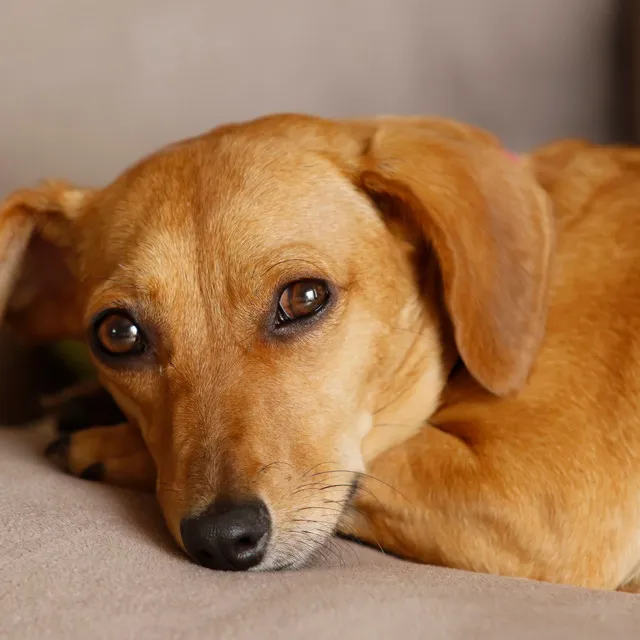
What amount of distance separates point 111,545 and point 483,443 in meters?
0.63

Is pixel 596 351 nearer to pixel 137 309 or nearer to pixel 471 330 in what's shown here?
pixel 471 330

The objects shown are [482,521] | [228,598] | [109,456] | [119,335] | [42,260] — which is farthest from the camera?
[42,260]

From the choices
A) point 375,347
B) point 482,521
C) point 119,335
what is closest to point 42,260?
point 119,335

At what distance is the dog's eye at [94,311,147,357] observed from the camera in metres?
1.52

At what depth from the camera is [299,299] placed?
1461 millimetres

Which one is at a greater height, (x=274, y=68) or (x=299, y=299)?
(x=274, y=68)

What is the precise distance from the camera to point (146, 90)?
8.43 feet

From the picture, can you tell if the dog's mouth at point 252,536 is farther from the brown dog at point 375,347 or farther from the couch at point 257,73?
the couch at point 257,73

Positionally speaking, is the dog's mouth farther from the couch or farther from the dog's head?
the couch

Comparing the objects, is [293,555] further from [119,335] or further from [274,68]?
[274,68]

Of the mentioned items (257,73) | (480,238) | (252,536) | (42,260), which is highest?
(257,73)

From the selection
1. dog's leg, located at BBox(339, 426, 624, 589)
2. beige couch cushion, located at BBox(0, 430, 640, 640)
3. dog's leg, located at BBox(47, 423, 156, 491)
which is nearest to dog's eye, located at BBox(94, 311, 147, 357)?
dog's leg, located at BBox(47, 423, 156, 491)

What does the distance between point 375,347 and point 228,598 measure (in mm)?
589

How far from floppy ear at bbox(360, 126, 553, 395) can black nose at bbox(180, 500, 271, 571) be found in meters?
0.50
